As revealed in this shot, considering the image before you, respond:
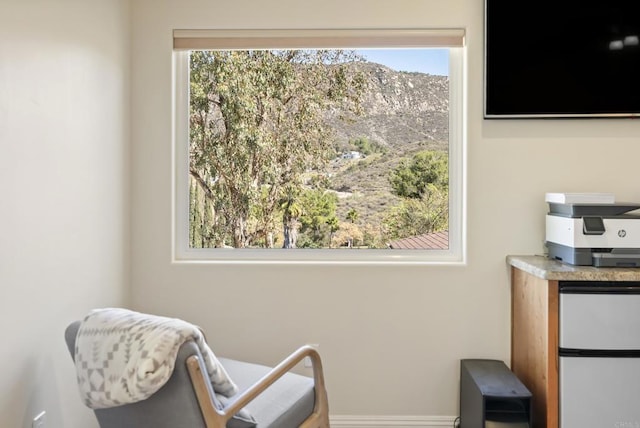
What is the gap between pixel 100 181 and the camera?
210cm

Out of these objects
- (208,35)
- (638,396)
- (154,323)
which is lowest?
(638,396)

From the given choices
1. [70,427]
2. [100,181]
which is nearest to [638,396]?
[70,427]

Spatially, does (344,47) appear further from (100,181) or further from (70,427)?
(70,427)

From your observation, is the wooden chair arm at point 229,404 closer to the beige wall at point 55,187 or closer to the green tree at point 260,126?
the beige wall at point 55,187

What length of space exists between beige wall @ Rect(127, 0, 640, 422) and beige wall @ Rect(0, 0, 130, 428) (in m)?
0.20

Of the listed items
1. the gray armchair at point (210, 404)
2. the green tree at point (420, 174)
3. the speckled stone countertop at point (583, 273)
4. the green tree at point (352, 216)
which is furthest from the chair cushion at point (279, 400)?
the green tree at point (420, 174)

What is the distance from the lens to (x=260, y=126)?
254 cm

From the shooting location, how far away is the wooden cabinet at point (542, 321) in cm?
186

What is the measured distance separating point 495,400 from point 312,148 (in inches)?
59.9

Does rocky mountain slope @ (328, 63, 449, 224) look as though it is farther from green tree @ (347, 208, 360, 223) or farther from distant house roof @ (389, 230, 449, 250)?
distant house roof @ (389, 230, 449, 250)

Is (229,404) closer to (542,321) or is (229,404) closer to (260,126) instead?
(542,321)

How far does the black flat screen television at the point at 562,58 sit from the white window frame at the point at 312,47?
0.20 meters

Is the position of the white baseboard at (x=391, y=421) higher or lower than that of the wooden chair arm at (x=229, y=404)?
lower

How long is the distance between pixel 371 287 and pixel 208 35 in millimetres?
1584
